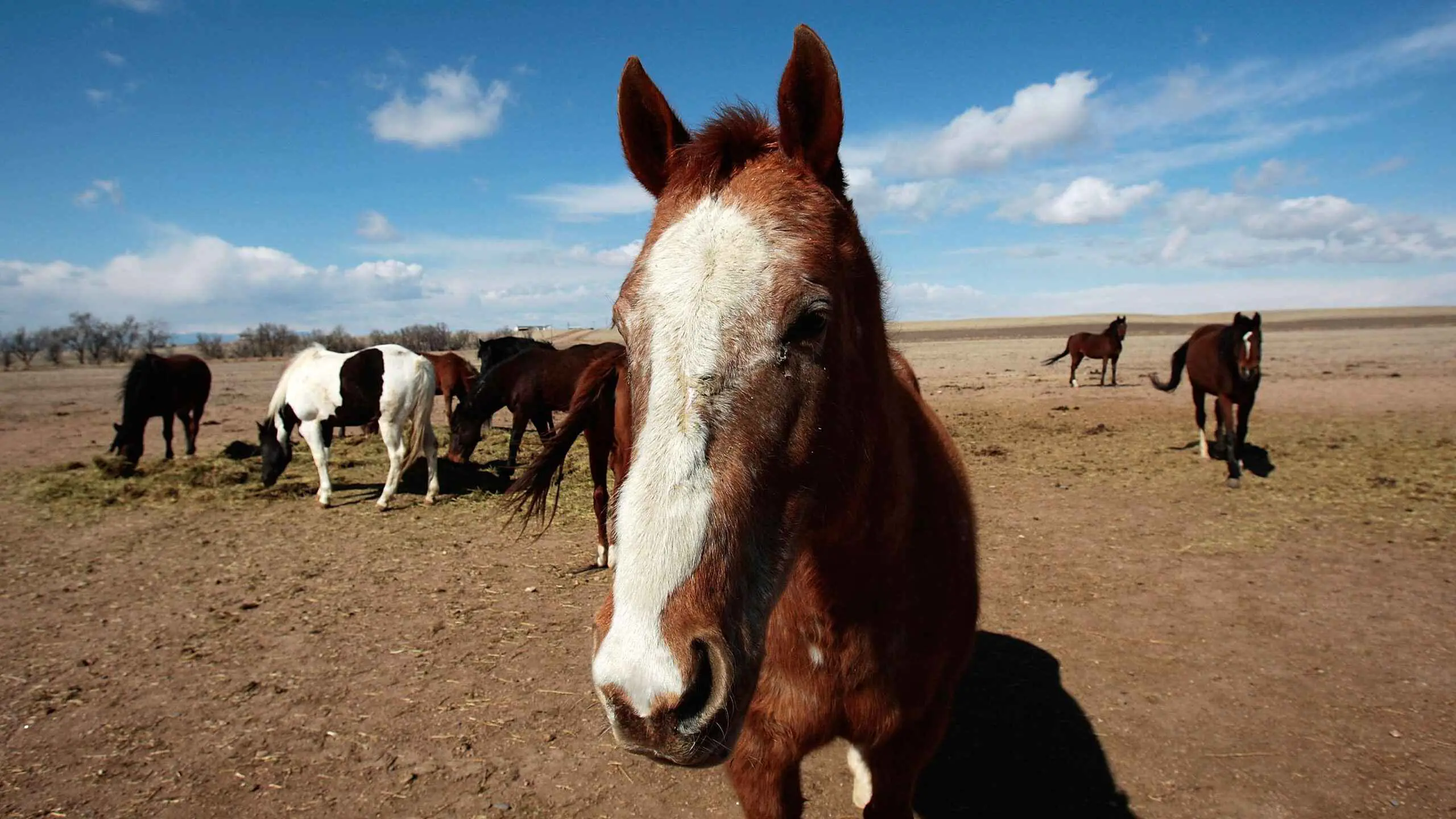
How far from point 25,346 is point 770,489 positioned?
72.4 metres

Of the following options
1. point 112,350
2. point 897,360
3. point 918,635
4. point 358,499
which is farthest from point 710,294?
point 112,350

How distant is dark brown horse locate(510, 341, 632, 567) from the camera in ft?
13.5

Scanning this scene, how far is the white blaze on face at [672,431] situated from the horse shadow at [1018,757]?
287cm

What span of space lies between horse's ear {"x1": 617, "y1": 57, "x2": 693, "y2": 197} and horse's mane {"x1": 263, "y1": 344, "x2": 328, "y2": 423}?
9991 mm

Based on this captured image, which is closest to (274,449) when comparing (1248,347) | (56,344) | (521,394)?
(521,394)

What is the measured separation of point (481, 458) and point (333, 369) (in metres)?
3.54

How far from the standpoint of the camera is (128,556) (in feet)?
23.6

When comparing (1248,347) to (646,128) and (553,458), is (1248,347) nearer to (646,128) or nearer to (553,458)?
(553,458)

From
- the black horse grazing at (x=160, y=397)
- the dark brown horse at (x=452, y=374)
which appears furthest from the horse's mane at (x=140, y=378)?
the dark brown horse at (x=452, y=374)

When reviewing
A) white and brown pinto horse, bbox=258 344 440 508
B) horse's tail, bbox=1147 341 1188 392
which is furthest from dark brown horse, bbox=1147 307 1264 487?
white and brown pinto horse, bbox=258 344 440 508

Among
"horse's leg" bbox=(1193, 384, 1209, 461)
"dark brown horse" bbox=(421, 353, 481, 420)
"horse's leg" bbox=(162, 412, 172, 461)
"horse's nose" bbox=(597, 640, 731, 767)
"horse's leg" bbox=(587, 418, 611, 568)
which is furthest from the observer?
"dark brown horse" bbox=(421, 353, 481, 420)

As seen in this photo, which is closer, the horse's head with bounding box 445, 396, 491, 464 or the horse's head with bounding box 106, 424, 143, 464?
the horse's head with bounding box 445, 396, 491, 464

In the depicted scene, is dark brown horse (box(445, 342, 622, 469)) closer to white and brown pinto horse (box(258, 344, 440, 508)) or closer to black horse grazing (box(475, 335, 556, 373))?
white and brown pinto horse (box(258, 344, 440, 508))

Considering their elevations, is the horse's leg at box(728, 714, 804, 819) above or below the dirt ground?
above
